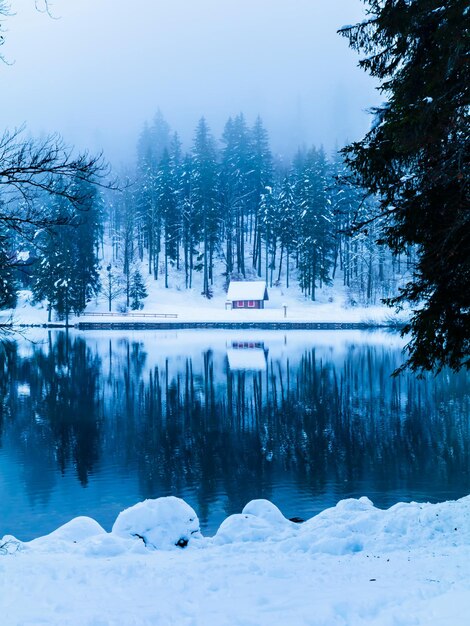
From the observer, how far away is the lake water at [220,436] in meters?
13.2

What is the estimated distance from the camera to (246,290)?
217 feet

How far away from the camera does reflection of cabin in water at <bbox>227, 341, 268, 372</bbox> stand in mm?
35062

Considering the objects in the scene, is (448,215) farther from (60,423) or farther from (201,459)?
(60,423)

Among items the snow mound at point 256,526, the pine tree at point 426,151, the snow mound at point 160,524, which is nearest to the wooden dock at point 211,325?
the snow mound at point 256,526

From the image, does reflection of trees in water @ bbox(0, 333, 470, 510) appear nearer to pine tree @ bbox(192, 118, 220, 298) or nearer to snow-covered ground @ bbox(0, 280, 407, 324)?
snow-covered ground @ bbox(0, 280, 407, 324)

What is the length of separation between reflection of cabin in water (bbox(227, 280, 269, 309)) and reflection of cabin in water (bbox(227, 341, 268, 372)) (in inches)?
646

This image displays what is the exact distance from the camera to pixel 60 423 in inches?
828

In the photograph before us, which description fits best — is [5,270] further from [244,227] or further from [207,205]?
[244,227]

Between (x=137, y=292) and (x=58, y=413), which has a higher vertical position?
(x=137, y=292)

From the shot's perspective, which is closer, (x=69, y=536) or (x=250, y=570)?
(x=250, y=570)

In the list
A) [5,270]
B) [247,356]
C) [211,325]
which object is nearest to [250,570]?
[5,270]

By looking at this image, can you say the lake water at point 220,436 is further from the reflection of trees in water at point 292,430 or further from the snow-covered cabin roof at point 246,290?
the snow-covered cabin roof at point 246,290

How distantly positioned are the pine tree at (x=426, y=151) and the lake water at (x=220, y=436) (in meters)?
5.91

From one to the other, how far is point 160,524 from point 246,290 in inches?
2253
